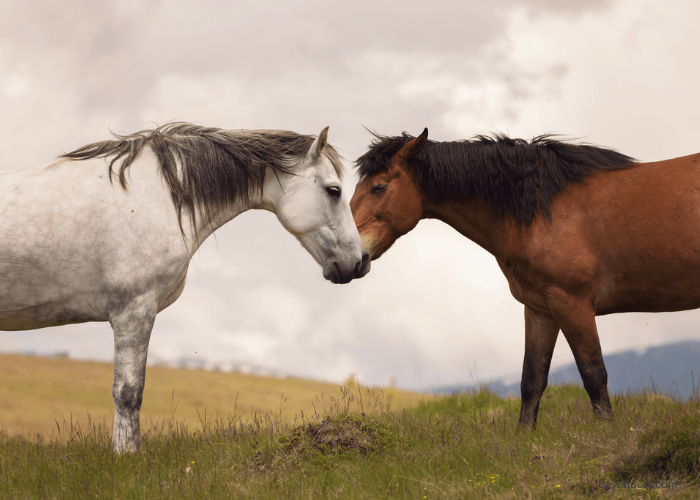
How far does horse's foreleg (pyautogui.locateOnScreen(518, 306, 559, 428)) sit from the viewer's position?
6.27 m

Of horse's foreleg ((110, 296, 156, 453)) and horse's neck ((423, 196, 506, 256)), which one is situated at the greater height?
horse's neck ((423, 196, 506, 256))

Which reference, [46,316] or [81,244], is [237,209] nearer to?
[81,244]

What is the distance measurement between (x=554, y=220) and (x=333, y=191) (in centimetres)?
232

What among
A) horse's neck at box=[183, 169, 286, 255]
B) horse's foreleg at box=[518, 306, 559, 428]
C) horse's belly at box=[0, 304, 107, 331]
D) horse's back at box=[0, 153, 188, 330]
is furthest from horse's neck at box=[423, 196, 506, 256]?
horse's belly at box=[0, 304, 107, 331]

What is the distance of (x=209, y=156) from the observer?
5949mm

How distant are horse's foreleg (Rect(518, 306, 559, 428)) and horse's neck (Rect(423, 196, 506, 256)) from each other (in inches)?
36.0

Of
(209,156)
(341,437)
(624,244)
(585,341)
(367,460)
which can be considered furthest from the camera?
(209,156)

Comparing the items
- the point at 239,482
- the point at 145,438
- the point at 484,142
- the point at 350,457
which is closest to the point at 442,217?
the point at 484,142

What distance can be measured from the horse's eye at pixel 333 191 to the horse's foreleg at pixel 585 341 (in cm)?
244

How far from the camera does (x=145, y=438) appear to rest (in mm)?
6023

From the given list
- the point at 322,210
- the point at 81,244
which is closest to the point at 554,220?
the point at 322,210

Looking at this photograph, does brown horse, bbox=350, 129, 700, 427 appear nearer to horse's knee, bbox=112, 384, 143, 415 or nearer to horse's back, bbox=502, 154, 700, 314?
horse's back, bbox=502, 154, 700, 314

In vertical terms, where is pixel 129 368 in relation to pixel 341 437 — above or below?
above

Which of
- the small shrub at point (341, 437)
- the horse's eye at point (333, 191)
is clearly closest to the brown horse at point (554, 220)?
the horse's eye at point (333, 191)
